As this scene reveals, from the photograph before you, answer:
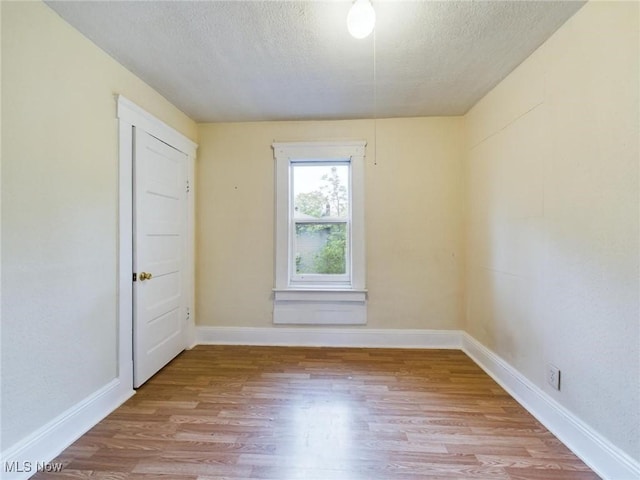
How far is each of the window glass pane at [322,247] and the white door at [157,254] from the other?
1.21 m

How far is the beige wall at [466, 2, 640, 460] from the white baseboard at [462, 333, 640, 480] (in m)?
0.04

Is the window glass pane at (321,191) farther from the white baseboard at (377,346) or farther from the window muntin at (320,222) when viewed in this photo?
A: the white baseboard at (377,346)

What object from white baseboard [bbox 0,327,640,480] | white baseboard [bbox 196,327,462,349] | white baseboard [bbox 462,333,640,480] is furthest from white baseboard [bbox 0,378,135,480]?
white baseboard [bbox 462,333,640,480]

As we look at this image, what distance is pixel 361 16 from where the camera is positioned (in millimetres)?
1449

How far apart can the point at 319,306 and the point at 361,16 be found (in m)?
2.47

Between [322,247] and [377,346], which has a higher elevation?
[322,247]

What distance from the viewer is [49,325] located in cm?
156

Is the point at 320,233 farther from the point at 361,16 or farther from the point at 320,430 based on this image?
the point at 361,16

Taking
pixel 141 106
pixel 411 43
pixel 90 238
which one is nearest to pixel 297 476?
pixel 90 238

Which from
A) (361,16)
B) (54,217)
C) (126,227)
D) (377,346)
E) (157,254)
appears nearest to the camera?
(361,16)

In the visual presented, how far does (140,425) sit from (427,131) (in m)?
3.43

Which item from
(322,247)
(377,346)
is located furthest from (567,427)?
(322,247)

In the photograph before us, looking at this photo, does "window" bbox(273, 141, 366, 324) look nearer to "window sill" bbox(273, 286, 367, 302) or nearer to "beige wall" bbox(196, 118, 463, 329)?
"window sill" bbox(273, 286, 367, 302)

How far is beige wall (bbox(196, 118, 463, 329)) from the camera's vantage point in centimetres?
304
